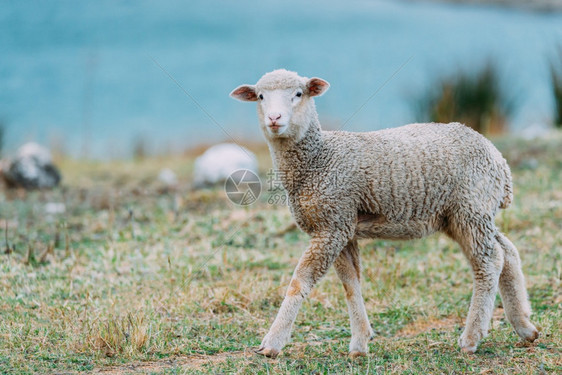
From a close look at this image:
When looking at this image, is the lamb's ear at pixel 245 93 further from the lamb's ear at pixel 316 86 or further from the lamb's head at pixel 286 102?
the lamb's ear at pixel 316 86

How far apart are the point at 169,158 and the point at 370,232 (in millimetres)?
10319

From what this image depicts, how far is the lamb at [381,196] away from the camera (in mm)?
4988

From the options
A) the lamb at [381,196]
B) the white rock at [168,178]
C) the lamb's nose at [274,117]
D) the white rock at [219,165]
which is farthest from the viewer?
the white rock at [168,178]

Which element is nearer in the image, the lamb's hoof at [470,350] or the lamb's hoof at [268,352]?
the lamb's hoof at [268,352]

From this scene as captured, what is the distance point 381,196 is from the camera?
5.08 metres

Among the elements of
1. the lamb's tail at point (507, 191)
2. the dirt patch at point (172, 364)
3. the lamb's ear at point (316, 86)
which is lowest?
the dirt patch at point (172, 364)

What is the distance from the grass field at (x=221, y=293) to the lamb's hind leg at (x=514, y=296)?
0.40 feet

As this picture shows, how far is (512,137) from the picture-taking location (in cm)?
1283

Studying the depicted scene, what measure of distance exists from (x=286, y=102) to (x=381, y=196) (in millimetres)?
935

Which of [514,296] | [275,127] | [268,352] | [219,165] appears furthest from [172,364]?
[219,165]

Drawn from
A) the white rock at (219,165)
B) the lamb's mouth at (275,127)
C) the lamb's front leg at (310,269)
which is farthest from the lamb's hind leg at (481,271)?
the white rock at (219,165)

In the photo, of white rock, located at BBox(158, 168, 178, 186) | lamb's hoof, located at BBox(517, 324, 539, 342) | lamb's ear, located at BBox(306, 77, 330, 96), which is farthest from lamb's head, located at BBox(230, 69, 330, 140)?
white rock, located at BBox(158, 168, 178, 186)

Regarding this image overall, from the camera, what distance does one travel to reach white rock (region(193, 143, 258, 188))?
11094mm

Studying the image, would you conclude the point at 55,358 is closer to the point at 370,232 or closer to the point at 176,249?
the point at 370,232
